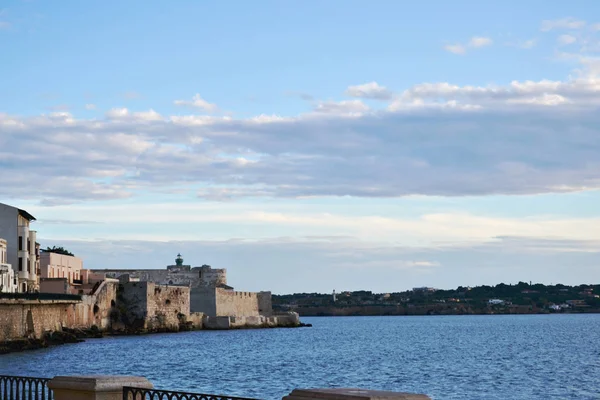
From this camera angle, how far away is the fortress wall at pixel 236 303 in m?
96.2

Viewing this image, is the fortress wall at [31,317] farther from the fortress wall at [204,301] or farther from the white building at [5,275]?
the fortress wall at [204,301]

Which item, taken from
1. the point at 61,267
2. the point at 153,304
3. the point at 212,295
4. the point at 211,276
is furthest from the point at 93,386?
the point at 211,276

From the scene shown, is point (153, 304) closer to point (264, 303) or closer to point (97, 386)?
point (264, 303)

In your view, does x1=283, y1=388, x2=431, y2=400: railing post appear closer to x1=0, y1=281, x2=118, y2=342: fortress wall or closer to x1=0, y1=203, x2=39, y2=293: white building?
x1=0, y1=281, x2=118, y2=342: fortress wall

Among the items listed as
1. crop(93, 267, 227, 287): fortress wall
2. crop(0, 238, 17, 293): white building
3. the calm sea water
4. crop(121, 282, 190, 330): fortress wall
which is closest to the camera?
the calm sea water

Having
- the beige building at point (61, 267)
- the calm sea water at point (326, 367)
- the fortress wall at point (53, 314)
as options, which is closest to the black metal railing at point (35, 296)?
the fortress wall at point (53, 314)

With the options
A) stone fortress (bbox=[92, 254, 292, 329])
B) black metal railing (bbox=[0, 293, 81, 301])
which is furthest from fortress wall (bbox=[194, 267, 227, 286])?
black metal railing (bbox=[0, 293, 81, 301])

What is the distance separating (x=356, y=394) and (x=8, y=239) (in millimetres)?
65832

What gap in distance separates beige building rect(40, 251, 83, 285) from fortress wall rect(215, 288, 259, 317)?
47.7 feet

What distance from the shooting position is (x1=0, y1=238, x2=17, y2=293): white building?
63.8 meters

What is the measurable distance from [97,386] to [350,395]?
3968 mm

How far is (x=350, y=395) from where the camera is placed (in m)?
8.73

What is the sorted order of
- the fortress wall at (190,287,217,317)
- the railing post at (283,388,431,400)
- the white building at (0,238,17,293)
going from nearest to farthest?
1. the railing post at (283,388,431,400)
2. the white building at (0,238,17,293)
3. the fortress wall at (190,287,217,317)

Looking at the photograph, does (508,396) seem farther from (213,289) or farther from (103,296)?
(213,289)
